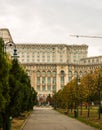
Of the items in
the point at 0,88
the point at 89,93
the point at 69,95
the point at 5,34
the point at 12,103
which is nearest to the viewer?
the point at 0,88

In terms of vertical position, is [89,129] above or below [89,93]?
below

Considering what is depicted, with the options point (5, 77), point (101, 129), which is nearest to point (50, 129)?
point (101, 129)

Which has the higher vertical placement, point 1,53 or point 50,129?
point 1,53

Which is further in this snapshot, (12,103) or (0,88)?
(12,103)

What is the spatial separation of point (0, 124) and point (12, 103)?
5.88ft

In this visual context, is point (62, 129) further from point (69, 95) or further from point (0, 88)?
point (69, 95)

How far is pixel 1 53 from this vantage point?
3017 centimetres

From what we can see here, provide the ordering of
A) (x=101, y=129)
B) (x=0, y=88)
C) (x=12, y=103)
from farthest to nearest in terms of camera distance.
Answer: (x=101, y=129)
(x=12, y=103)
(x=0, y=88)

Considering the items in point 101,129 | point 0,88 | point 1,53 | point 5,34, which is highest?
point 5,34

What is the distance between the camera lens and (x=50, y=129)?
40.1 meters

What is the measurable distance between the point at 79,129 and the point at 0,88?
41.4ft

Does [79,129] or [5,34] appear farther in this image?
[5,34]

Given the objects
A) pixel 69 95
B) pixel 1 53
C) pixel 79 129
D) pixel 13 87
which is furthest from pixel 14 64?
pixel 69 95

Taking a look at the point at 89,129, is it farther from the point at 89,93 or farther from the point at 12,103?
the point at 89,93
